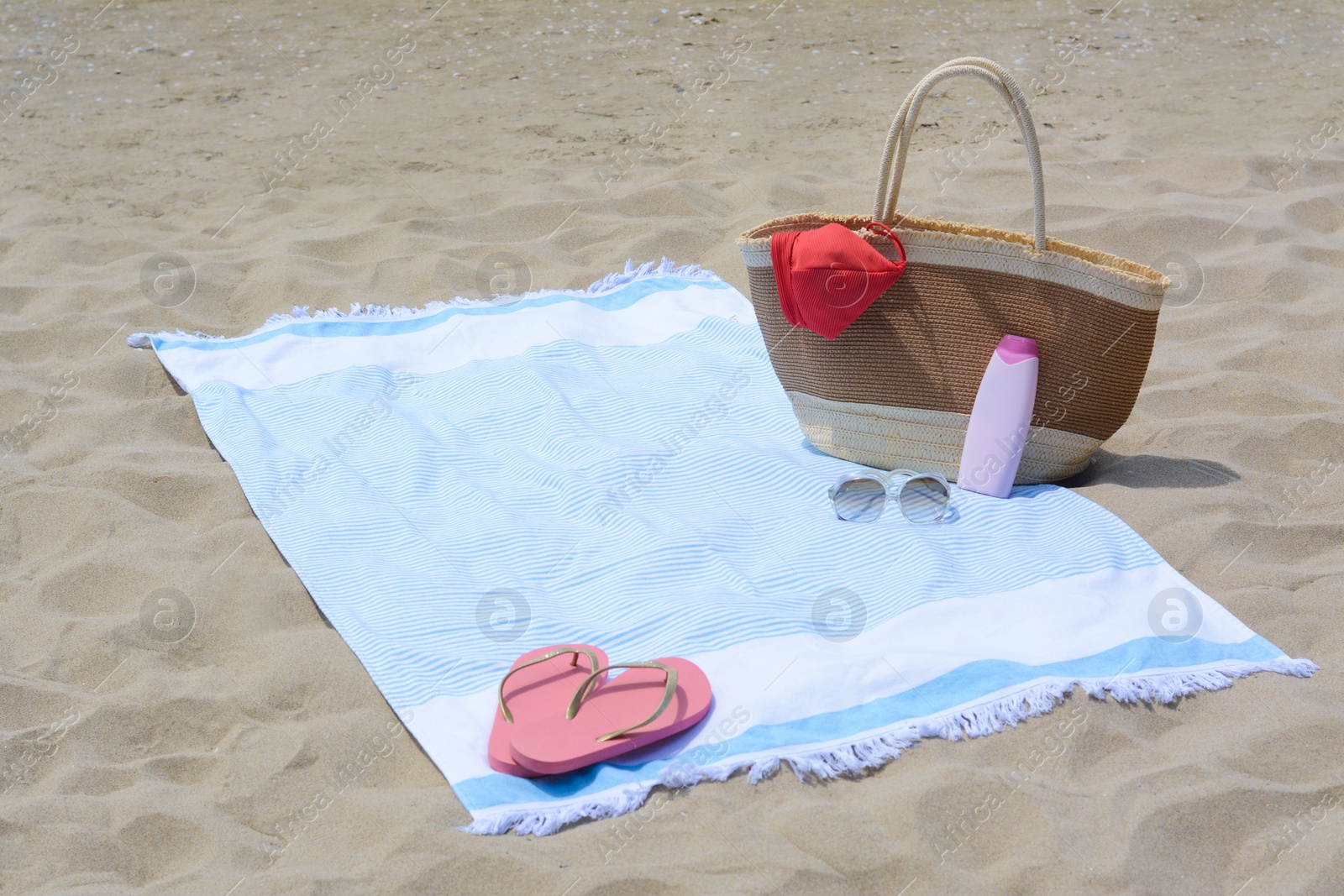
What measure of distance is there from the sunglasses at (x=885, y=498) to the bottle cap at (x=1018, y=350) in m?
0.32

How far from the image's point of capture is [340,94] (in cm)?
571

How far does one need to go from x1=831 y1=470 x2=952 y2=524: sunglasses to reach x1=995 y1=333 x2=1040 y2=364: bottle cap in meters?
0.32

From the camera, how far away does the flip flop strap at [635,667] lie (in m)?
1.82

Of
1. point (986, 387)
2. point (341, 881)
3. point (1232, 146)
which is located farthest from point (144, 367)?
point (1232, 146)

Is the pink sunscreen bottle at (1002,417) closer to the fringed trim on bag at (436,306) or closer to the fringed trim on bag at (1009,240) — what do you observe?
the fringed trim on bag at (1009,240)

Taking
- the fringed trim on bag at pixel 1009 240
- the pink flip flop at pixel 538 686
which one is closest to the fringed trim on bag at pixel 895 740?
the pink flip flop at pixel 538 686

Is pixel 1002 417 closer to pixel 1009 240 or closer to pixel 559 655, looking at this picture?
pixel 1009 240

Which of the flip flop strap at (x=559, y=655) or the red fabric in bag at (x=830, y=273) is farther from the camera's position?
the red fabric in bag at (x=830, y=273)

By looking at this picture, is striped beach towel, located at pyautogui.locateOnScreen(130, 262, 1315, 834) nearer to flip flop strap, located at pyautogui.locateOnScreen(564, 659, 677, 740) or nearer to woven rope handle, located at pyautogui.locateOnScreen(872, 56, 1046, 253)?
flip flop strap, located at pyautogui.locateOnScreen(564, 659, 677, 740)

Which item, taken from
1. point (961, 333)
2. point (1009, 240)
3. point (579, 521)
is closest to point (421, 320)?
point (579, 521)

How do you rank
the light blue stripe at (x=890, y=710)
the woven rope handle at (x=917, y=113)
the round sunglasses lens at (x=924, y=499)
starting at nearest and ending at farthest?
1. the light blue stripe at (x=890, y=710)
2. the woven rope handle at (x=917, y=113)
3. the round sunglasses lens at (x=924, y=499)

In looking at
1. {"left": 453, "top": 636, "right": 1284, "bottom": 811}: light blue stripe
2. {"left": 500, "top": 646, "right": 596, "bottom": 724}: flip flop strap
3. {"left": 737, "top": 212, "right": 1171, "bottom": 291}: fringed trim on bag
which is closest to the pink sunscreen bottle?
{"left": 737, "top": 212, "right": 1171, "bottom": 291}: fringed trim on bag

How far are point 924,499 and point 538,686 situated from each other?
1043mm

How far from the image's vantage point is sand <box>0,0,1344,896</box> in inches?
64.8
